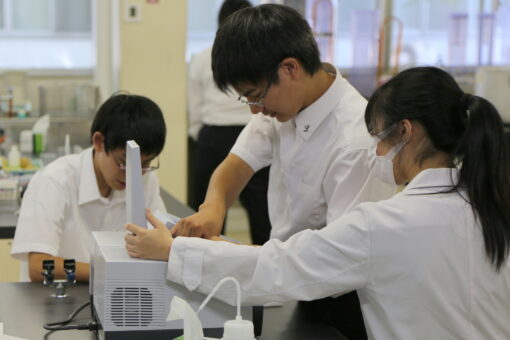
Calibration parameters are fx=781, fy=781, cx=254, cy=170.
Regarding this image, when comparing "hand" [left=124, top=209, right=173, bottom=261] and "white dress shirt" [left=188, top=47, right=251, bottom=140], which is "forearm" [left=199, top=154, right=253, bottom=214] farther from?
"white dress shirt" [left=188, top=47, right=251, bottom=140]

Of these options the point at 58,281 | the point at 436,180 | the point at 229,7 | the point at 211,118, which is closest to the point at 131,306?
the point at 58,281

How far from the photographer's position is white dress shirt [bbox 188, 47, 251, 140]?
168 inches

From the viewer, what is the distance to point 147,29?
461 centimetres

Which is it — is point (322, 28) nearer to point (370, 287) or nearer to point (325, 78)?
point (325, 78)

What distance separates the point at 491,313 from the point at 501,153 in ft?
0.95

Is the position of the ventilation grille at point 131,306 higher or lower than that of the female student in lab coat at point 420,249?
lower

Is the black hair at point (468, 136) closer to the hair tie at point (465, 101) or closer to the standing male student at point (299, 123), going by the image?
the hair tie at point (465, 101)

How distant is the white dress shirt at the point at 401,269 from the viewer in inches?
54.4

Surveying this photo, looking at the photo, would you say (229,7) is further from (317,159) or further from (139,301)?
(139,301)

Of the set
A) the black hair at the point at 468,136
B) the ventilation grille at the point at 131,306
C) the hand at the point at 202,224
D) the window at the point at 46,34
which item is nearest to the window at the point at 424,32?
the window at the point at 46,34

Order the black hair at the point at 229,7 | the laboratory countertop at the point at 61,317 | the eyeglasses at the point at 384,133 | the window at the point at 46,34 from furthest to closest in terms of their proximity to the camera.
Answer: the window at the point at 46,34, the black hair at the point at 229,7, the laboratory countertop at the point at 61,317, the eyeglasses at the point at 384,133

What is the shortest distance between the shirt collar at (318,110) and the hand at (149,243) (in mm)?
544

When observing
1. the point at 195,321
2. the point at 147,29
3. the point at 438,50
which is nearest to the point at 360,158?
the point at 195,321

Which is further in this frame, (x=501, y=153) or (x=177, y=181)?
(x=177, y=181)
